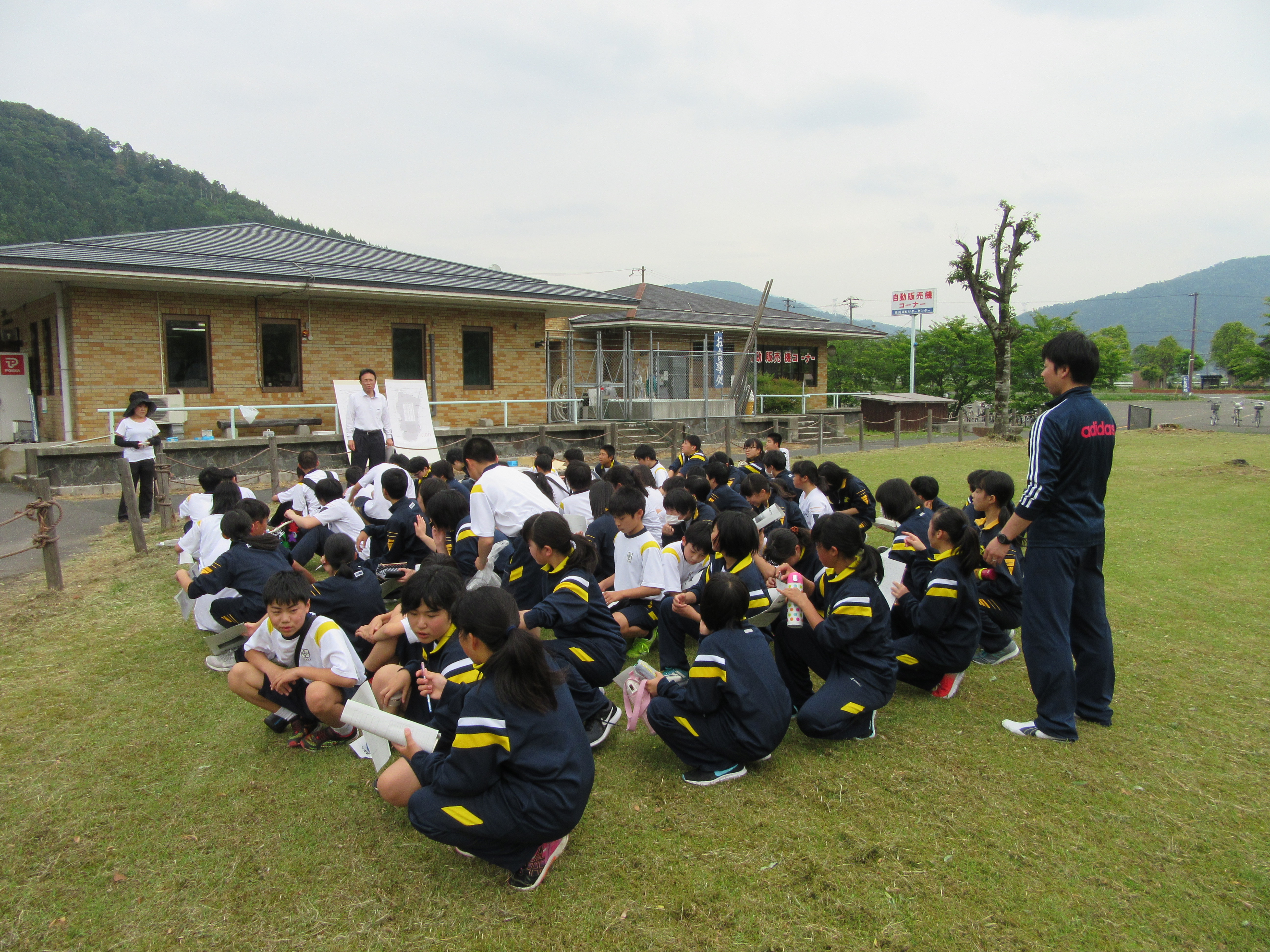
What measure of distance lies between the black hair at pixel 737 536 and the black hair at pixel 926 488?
7.89 feet

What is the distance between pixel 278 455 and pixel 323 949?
12128mm

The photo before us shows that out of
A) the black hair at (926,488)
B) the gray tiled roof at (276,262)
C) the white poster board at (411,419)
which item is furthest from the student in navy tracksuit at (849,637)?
the gray tiled roof at (276,262)

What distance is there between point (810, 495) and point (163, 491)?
7.73 meters

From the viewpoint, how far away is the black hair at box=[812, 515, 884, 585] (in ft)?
11.9

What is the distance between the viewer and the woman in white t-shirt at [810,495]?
244 inches

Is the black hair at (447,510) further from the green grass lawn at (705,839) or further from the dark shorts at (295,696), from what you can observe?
the green grass lawn at (705,839)

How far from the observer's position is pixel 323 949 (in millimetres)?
2379

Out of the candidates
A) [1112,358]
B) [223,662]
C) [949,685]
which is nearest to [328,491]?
[223,662]

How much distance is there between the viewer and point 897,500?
5.11 m

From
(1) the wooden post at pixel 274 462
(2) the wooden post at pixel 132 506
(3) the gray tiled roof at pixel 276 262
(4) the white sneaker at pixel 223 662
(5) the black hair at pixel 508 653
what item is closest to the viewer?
(5) the black hair at pixel 508 653

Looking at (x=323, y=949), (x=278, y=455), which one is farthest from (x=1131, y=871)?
(x=278, y=455)

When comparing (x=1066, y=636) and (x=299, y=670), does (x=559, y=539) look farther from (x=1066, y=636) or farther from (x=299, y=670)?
(x=1066, y=636)

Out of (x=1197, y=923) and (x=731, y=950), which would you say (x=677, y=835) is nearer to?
(x=731, y=950)

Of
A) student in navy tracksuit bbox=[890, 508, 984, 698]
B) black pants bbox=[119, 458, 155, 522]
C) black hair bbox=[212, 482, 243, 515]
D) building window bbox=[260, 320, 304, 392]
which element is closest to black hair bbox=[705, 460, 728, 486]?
student in navy tracksuit bbox=[890, 508, 984, 698]
